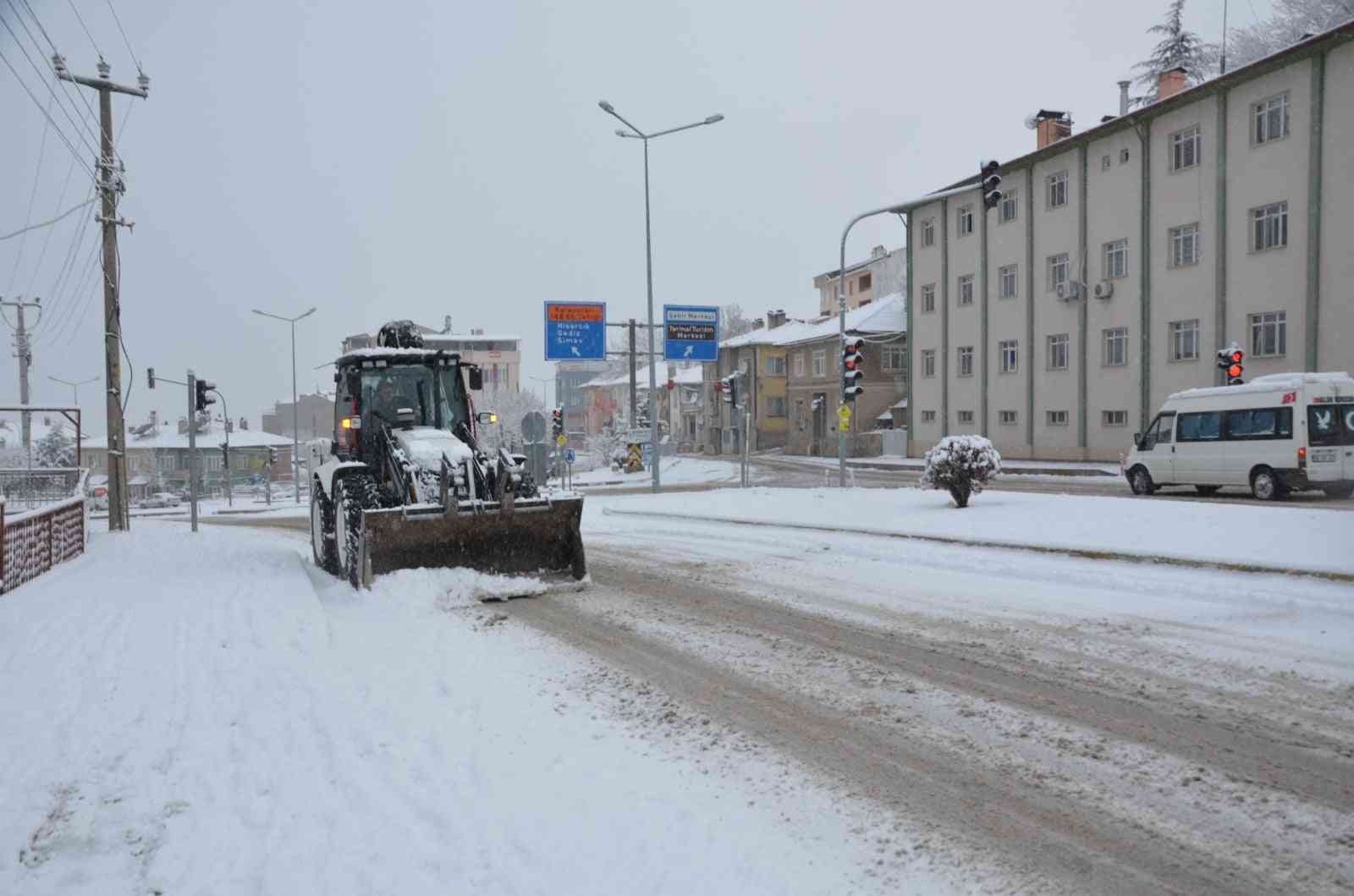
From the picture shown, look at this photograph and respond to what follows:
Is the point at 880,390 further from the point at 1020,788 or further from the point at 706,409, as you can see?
the point at 1020,788

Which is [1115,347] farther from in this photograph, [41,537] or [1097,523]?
[41,537]

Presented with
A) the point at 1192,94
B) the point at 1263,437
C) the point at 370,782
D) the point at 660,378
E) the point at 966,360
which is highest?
the point at 1192,94

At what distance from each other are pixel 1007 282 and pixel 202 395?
30.3 m

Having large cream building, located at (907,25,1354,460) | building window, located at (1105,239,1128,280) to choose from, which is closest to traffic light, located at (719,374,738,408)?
large cream building, located at (907,25,1354,460)

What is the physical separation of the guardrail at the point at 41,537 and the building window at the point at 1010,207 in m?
34.2

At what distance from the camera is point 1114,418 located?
112 feet

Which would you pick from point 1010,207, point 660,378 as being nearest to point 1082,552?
point 1010,207

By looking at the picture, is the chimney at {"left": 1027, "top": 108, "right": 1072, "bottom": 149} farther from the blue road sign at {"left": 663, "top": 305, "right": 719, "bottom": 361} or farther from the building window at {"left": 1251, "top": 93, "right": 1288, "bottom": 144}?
the blue road sign at {"left": 663, "top": 305, "right": 719, "bottom": 361}

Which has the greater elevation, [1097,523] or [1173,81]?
[1173,81]

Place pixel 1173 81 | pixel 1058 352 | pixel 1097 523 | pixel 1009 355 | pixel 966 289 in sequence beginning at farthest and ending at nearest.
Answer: pixel 966 289 < pixel 1009 355 < pixel 1058 352 < pixel 1173 81 < pixel 1097 523

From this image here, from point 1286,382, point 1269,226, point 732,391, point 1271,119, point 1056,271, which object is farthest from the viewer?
point 1056,271

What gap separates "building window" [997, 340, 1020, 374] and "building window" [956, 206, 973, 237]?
17.5 ft

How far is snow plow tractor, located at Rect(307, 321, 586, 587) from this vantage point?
10039mm

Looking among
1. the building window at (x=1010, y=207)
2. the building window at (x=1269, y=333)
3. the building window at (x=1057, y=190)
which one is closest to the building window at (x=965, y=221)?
the building window at (x=1010, y=207)
